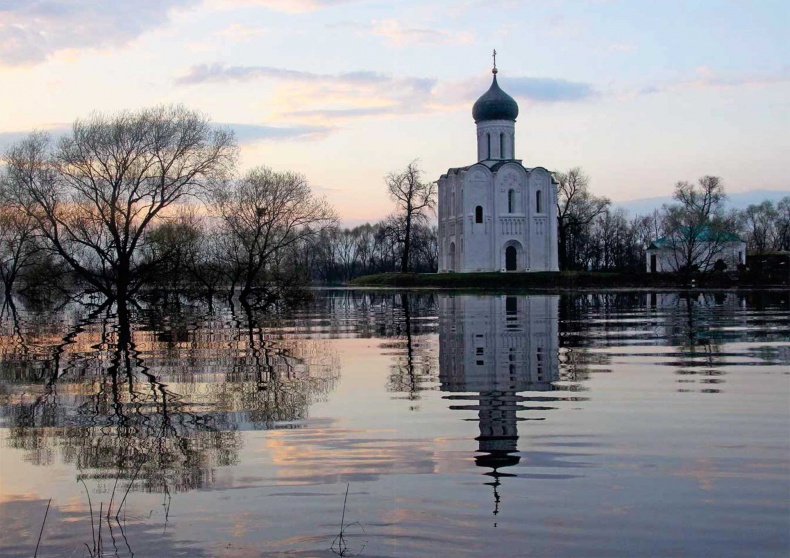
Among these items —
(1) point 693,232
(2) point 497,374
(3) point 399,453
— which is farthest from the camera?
(1) point 693,232

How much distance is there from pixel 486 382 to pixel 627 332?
32.3 feet

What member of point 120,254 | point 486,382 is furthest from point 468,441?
point 120,254

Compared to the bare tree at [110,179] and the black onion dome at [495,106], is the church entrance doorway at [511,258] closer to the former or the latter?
the black onion dome at [495,106]

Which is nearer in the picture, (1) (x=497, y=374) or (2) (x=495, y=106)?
(1) (x=497, y=374)

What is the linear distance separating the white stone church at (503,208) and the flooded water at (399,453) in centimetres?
5846

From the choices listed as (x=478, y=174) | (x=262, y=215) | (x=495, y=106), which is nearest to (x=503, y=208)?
(x=478, y=174)

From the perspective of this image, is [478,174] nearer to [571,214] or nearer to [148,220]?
[571,214]

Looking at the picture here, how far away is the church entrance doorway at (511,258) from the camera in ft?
248

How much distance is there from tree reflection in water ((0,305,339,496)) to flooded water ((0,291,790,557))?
0.04 metres

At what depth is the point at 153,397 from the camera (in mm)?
11023

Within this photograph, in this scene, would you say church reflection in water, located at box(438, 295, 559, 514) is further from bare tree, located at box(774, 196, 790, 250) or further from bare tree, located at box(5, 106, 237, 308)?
bare tree, located at box(774, 196, 790, 250)

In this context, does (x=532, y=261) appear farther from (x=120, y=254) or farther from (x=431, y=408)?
(x=431, y=408)

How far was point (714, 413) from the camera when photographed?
9.55 metres

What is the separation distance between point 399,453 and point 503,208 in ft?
225
